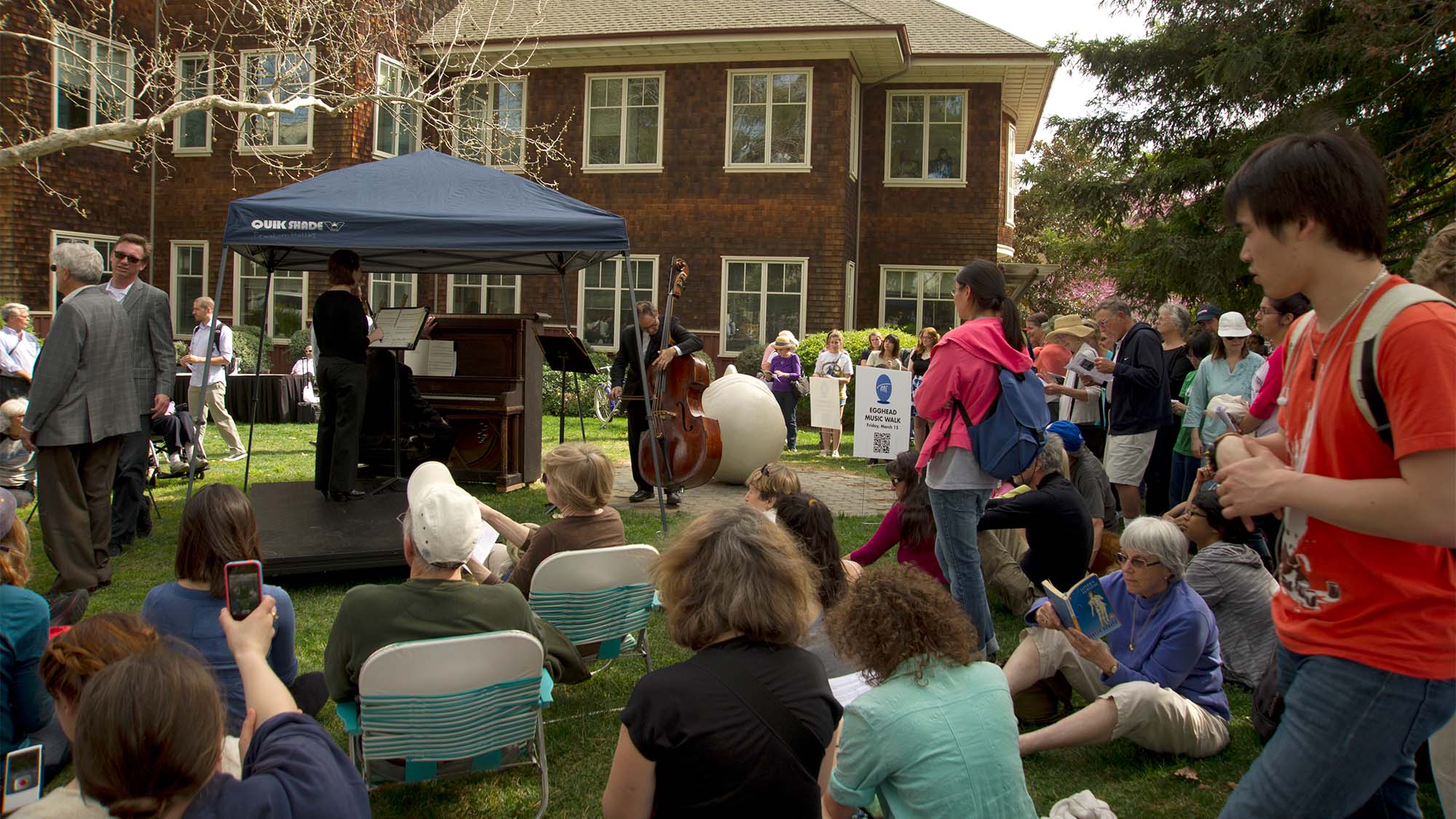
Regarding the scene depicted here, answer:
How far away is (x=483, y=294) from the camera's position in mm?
21656

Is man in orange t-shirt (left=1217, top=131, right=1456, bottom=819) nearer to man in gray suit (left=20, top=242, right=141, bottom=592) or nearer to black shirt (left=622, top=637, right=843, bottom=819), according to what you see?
black shirt (left=622, top=637, right=843, bottom=819)

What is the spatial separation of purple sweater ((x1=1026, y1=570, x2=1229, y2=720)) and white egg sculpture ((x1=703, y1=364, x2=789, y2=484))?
259 inches

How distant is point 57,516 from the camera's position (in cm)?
609

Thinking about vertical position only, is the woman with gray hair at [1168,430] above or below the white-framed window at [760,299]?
below

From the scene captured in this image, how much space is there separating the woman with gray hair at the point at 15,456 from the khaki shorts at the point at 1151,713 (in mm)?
7218

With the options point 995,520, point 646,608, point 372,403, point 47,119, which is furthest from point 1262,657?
point 47,119

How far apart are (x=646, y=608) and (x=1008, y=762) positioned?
222 cm

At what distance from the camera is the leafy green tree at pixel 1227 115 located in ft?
39.4

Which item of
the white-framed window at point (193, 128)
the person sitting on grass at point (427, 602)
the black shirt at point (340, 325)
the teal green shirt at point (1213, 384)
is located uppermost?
the white-framed window at point (193, 128)

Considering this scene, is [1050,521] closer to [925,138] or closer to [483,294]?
[925,138]

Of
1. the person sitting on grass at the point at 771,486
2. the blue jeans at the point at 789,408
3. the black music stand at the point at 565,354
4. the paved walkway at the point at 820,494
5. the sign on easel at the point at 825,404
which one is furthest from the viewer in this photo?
the blue jeans at the point at 789,408

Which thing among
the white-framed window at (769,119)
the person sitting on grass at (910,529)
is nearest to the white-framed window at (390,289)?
the white-framed window at (769,119)

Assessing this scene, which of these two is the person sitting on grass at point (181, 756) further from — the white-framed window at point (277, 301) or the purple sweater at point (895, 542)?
the white-framed window at point (277, 301)

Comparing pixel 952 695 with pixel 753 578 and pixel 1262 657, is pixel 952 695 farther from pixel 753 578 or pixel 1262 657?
pixel 1262 657
